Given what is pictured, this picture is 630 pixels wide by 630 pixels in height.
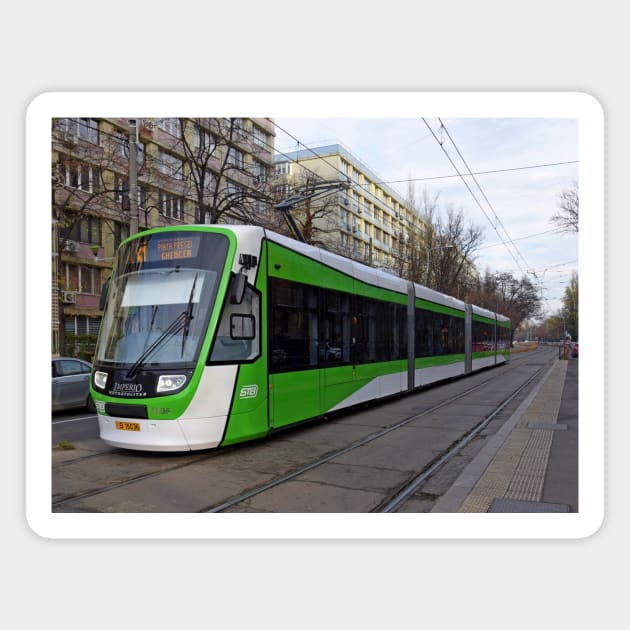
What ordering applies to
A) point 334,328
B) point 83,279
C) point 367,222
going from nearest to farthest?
1. point 334,328
2. point 83,279
3. point 367,222

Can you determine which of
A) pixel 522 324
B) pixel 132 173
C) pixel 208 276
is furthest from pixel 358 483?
pixel 522 324

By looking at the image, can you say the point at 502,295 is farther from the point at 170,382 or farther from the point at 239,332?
the point at 170,382

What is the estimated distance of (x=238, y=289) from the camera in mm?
7340

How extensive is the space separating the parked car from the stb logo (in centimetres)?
516

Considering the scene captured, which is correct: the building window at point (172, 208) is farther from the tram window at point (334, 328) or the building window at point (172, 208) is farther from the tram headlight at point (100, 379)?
the tram headlight at point (100, 379)

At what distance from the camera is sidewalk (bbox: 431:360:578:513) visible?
214 inches

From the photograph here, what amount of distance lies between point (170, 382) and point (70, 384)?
616 centimetres

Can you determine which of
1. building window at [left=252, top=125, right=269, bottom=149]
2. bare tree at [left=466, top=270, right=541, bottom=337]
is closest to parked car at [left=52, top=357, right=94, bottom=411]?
building window at [left=252, top=125, right=269, bottom=149]

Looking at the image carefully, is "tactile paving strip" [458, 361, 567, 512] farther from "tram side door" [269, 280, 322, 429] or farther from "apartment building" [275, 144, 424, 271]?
"apartment building" [275, 144, 424, 271]

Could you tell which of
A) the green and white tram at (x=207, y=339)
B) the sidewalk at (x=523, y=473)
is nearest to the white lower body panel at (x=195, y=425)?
the green and white tram at (x=207, y=339)

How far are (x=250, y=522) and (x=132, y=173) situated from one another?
11.0 metres

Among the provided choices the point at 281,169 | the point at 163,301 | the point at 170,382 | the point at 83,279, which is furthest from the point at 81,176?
the point at 170,382
